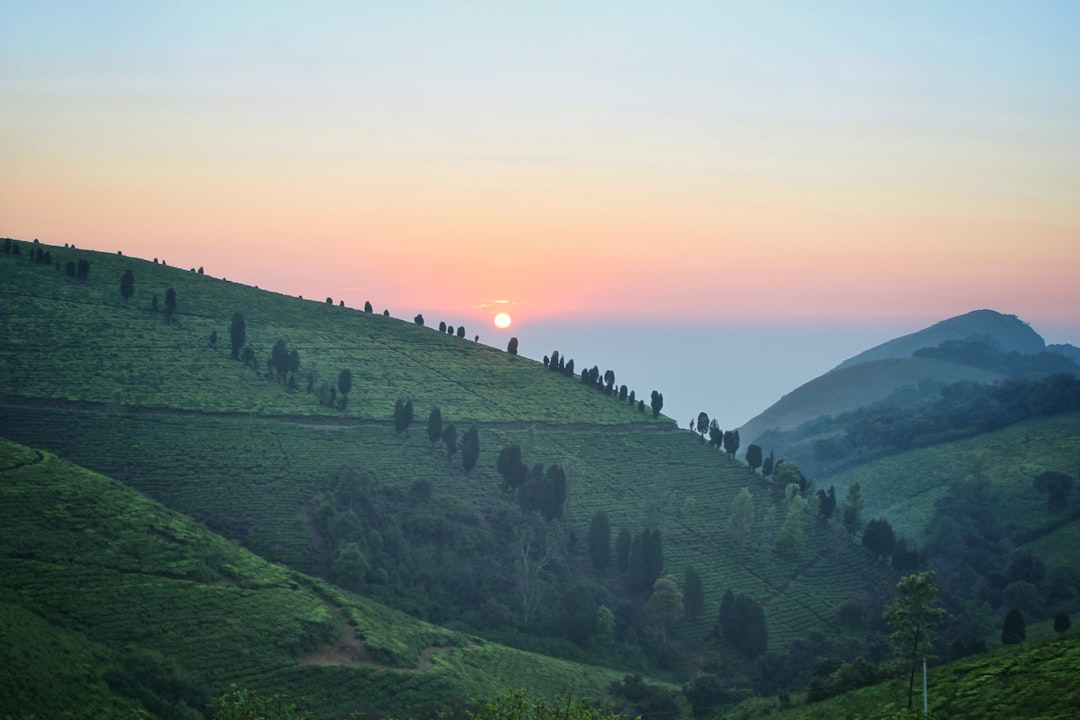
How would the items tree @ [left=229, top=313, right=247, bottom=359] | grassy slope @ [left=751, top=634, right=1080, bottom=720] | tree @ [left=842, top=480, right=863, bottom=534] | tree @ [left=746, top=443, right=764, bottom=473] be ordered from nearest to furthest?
1. grassy slope @ [left=751, top=634, right=1080, bottom=720]
2. tree @ [left=842, top=480, right=863, bottom=534]
3. tree @ [left=229, top=313, right=247, bottom=359]
4. tree @ [left=746, top=443, right=764, bottom=473]

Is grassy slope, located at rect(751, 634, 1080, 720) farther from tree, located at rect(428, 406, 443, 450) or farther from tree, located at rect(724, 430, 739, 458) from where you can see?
tree, located at rect(724, 430, 739, 458)

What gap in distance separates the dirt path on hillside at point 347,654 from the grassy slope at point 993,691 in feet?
83.9

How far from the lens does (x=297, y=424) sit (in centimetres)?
Answer: 10825

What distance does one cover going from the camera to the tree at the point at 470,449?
108m

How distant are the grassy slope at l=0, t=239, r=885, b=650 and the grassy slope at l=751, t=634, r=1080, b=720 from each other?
3645 centimetres

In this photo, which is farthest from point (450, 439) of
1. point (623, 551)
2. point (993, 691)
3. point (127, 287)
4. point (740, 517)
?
point (993, 691)

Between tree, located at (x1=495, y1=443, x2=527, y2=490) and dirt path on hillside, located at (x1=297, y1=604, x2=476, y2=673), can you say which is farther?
tree, located at (x1=495, y1=443, x2=527, y2=490)

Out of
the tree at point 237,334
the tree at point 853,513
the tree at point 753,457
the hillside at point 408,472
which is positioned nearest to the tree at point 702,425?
the hillside at point 408,472

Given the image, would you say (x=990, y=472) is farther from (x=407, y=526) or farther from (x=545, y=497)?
(x=407, y=526)

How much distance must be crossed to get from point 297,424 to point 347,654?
5061cm

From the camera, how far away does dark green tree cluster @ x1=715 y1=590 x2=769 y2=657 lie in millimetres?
85938

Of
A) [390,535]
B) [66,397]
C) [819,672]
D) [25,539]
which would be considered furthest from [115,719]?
[66,397]

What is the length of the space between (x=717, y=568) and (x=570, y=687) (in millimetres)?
37220

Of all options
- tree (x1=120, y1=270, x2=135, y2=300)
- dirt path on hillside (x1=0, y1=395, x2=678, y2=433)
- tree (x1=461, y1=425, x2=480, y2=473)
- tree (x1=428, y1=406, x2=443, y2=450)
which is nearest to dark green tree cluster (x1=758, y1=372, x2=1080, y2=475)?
Result: dirt path on hillside (x1=0, y1=395, x2=678, y2=433)
